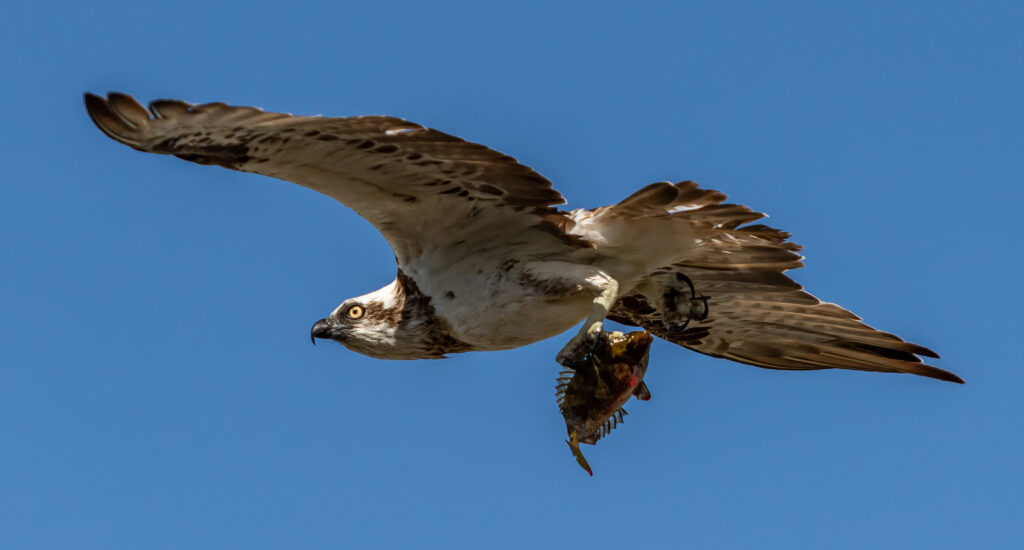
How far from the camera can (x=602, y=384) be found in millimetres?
7922

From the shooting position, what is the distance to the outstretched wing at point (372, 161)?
7.37 m

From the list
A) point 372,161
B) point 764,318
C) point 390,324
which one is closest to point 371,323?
point 390,324

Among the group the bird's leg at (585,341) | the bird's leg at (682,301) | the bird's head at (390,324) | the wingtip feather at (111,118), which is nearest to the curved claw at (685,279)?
the bird's leg at (682,301)

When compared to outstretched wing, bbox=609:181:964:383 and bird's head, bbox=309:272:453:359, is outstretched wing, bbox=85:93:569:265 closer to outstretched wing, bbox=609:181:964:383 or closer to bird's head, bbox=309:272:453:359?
bird's head, bbox=309:272:453:359

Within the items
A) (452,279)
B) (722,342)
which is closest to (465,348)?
(452,279)

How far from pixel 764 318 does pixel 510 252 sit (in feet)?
6.80

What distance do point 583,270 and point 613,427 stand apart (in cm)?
100

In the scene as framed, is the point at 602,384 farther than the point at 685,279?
No

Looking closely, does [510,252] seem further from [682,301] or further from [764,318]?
[764,318]

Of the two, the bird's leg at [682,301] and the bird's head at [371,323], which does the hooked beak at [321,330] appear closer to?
the bird's head at [371,323]

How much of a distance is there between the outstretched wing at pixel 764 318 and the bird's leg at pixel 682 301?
0.08 m

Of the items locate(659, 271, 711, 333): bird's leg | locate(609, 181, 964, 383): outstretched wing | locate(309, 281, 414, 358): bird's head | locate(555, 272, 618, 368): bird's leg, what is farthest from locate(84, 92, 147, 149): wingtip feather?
locate(659, 271, 711, 333): bird's leg

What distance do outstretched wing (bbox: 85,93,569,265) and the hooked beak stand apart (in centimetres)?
98

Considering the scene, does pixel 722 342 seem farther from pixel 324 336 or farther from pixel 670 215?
pixel 324 336
